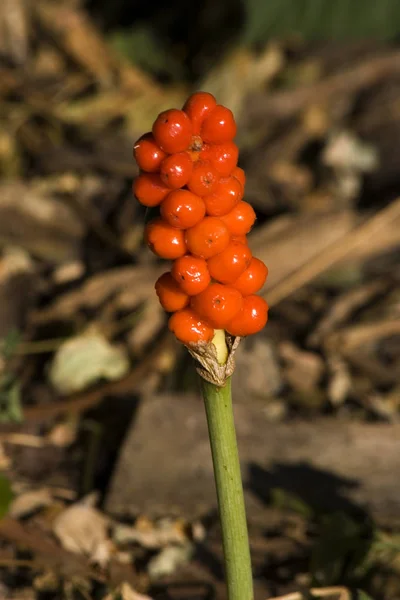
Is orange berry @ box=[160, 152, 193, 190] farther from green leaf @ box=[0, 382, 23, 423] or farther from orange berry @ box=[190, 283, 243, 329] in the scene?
green leaf @ box=[0, 382, 23, 423]

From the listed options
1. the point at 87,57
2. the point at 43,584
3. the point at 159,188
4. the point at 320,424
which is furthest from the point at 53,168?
the point at 159,188

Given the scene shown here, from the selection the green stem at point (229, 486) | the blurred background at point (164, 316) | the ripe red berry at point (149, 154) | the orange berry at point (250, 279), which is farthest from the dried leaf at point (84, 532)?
the ripe red berry at point (149, 154)

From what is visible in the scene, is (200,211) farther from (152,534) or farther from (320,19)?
(320,19)

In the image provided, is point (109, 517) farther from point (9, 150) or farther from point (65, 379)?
point (9, 150)

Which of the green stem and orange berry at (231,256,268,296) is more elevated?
orange berry at (231,256,268,296)

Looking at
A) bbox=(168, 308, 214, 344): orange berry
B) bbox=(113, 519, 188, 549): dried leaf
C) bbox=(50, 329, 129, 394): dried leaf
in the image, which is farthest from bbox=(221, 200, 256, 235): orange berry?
bbox=(50, 329, 129, 394): dried leaf

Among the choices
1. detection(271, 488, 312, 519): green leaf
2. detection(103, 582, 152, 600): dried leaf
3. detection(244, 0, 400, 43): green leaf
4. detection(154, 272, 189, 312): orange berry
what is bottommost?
detection(103, 582, 152, 600): dried leaf
